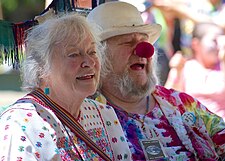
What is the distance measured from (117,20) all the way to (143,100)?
40cm

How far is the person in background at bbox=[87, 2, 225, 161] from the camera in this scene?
2.37 metres

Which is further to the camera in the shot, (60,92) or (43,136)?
(60,92)

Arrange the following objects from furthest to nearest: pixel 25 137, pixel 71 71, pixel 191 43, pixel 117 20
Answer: pixel 191 43 < pixel 117 20 < pixel 71 71 < pixel 25 137

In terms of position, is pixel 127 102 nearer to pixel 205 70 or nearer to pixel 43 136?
pixel 43 136

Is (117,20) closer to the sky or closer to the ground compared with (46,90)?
closer to the sky

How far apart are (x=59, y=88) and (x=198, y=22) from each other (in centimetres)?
240

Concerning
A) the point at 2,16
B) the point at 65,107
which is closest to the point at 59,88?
the point at 65,107

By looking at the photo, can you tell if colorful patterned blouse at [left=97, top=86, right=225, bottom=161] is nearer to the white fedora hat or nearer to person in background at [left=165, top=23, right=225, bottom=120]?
the white fedora hat

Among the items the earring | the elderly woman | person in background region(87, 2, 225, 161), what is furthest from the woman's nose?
person in background region(87, 2, 225, 161)

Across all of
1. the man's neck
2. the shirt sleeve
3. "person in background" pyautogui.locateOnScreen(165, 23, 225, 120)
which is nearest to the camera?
the shirt sleeve

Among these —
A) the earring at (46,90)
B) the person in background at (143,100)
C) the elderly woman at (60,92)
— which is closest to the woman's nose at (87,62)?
the elderly woman at (60,92)

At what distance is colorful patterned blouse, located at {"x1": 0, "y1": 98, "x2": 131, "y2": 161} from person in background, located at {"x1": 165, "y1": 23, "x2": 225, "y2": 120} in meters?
1.92

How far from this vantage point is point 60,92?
75.7 inches

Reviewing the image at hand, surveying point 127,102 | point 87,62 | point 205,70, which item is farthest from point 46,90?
point 205,70
